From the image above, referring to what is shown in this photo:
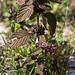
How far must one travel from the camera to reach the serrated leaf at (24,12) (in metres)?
1.28

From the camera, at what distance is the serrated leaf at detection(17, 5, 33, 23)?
128 centimetres

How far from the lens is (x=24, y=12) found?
1.30 m

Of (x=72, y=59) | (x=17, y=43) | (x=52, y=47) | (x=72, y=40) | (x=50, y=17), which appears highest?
(x=50, y=17)

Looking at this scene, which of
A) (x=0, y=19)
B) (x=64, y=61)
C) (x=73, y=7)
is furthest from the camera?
(x=73, y=7)

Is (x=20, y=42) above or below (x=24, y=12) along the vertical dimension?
below

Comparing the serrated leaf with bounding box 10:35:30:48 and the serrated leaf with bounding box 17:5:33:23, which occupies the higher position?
the serrated leaf with bounding box 17:5:33:23

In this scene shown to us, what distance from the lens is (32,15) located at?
4.53 ft

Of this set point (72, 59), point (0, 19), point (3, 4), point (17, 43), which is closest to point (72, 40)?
point (72, 59)

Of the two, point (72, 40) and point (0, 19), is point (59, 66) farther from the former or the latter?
point (0, 19)

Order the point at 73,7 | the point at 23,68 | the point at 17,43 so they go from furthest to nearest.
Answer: the point at 73,7
the point at 23,68
the point at 17,43

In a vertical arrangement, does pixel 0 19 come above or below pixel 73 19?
above

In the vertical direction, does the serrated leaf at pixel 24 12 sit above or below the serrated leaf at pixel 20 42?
above

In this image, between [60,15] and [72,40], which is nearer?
[72,40]

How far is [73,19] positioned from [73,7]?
0.44 meters
